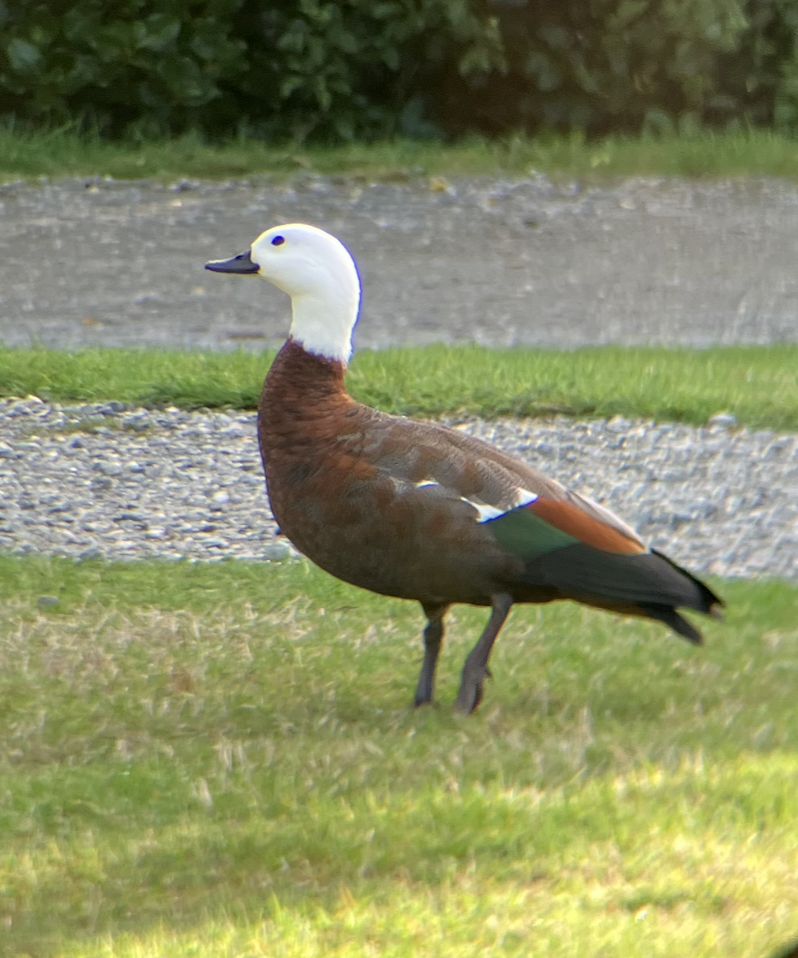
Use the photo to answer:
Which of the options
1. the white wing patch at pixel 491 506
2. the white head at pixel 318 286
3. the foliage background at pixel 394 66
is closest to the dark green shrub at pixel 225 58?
the foliage background at pixel 394 66

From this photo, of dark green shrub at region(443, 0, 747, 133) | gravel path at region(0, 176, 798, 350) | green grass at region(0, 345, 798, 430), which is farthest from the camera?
dark green shrub at region(443, 0, 747, 133)

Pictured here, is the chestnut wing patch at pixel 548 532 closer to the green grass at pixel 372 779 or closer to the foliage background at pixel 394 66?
the green grass at pixel 372 779

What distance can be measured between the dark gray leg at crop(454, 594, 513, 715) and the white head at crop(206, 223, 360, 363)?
2.30 feet

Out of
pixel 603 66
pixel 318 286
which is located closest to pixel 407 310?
pixel 603 66

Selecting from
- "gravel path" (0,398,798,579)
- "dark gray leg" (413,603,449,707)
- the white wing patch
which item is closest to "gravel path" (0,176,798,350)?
"gravel path" (0,398,798,579)

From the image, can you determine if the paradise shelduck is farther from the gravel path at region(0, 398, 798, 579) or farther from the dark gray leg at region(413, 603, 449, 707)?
the gravel path at region(0, 398, 798, 579)

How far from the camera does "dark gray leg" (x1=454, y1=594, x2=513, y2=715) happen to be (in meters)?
3.77

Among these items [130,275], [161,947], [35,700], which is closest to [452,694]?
[35,700]

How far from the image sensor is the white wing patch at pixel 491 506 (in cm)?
371

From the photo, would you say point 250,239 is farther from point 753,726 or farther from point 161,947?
point 161,947

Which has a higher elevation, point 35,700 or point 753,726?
point 753,726

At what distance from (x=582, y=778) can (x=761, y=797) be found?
36 centimetres

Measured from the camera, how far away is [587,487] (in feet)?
18.8

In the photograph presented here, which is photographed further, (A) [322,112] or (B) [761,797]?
(A) [322,112]
